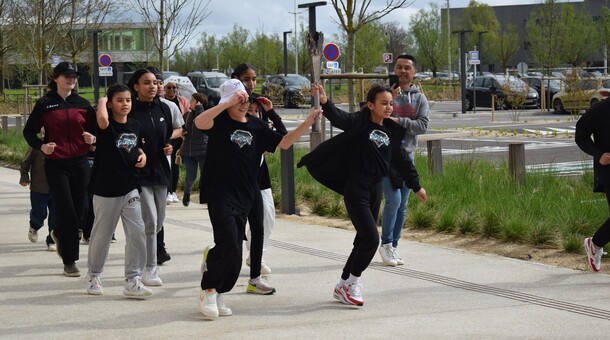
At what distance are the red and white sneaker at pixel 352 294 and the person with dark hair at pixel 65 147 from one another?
2698 millimetres

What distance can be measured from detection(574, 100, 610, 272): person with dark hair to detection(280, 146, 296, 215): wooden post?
490cm

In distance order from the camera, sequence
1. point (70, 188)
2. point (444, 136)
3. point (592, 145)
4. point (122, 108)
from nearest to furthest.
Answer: point (122, 108) < point (592, 145) < point (70, 188) < point (444, 136)

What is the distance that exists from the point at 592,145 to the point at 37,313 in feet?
15.2

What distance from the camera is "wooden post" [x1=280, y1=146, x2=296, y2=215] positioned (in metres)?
12.8

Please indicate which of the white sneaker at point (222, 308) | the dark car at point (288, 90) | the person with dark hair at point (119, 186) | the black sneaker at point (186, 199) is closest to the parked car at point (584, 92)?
the dark car at point (288, 90)

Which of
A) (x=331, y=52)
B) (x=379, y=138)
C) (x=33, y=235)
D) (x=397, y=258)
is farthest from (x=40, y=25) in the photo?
(x=379, y=138)

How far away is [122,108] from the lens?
25.8 feet

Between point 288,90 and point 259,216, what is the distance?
39810 millimetres

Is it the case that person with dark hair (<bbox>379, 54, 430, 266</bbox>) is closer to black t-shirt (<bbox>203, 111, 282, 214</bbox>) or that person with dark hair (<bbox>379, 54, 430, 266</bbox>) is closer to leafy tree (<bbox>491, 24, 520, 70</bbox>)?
black t-shirt (<bbox>203, 111, 282, 214</bbox>)

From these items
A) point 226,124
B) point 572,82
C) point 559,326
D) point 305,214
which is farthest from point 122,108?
point 572,82

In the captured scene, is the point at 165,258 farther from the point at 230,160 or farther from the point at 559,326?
the point at 559,326

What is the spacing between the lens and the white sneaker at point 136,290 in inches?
308

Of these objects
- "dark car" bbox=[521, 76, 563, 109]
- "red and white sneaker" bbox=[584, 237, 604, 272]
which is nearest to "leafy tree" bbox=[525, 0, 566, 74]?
"dark car" bbox=[521, 76, 563, 109]

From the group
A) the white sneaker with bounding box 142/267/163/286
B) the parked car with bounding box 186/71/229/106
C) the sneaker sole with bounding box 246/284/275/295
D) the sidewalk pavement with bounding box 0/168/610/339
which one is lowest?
the sidewalk pavement with bounding box 0/168/610/339
